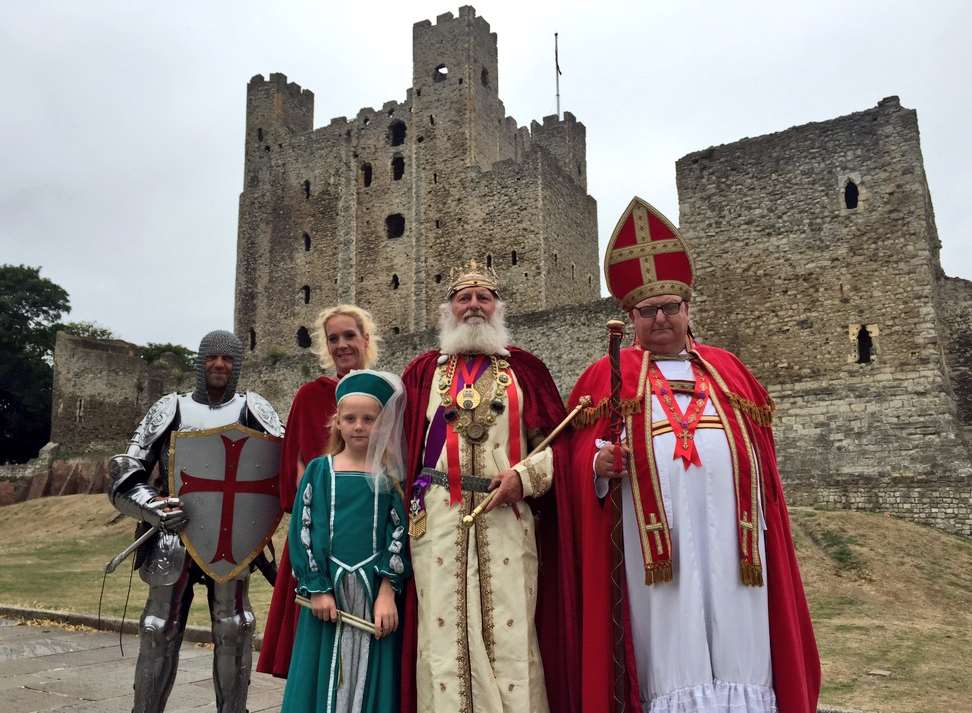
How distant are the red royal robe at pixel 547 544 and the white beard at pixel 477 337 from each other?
0.08 m

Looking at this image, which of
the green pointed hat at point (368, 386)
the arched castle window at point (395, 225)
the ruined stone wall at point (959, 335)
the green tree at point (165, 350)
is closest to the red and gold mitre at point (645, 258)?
the green pointed hat at point (368, 386)

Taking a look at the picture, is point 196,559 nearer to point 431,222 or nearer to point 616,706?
point 616,706

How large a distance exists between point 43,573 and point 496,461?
41.4 feet

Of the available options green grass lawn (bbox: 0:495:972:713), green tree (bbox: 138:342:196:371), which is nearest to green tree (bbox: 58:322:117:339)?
green tree (bbox: 138:342:196:371)

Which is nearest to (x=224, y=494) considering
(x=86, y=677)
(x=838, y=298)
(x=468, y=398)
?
(x=468, y=398)

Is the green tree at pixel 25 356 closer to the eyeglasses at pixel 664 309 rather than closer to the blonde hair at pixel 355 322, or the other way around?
the blonde hair at pixel 355 322

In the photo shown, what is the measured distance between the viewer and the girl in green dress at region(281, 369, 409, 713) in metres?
3.16

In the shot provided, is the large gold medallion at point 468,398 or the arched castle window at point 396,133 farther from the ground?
the arched castle window at point 396,133

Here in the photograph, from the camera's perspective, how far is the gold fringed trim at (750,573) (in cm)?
308

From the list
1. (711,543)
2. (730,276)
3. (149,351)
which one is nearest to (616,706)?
(711,543)

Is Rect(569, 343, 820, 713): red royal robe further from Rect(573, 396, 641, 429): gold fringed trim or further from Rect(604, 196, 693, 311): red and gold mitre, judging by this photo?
Rect(604, 196, 693, 311): red and gold mitre

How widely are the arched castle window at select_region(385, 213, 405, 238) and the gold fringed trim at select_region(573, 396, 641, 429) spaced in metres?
32.0

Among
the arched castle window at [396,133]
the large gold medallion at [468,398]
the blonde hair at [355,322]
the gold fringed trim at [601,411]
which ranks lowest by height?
the gold fringed trim at [601,411]

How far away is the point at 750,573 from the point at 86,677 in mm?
4767
